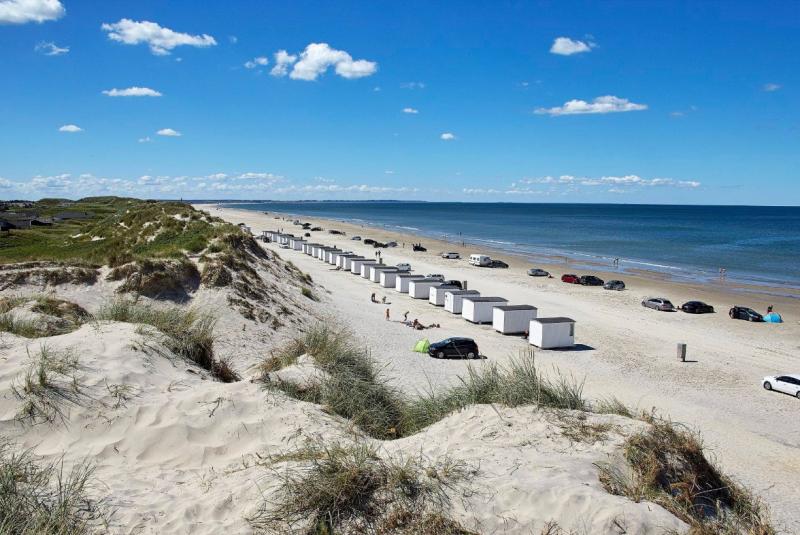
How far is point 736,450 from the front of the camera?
46.6 feet

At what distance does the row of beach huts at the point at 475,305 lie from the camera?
2502cm

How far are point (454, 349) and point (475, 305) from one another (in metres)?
8.24

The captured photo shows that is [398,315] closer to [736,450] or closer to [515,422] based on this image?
[736,450]

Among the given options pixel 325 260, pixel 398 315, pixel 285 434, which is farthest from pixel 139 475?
pixel 325 260

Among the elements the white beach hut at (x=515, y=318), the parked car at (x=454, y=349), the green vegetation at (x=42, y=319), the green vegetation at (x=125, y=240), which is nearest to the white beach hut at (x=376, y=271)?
the green vegetation at (x=125, y=240)

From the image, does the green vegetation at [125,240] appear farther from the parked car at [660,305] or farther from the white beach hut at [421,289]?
the parked car at [660,305]

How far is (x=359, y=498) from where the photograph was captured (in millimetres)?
5477

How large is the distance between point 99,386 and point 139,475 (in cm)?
213

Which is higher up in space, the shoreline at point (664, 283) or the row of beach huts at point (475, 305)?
the row of beach huts at point (475, 305)

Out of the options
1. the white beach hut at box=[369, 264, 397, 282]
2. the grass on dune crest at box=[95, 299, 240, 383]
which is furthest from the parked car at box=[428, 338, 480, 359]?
the white beach hut at box=[369, 264, 397, 282]

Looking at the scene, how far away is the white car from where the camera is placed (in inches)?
758

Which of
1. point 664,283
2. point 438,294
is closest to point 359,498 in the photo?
point 438,294

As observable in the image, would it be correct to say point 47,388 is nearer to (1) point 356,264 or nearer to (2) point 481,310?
(2) point 481,310

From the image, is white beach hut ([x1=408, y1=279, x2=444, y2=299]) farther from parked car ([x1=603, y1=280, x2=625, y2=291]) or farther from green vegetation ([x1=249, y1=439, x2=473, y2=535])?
green vegetation ([x1=249, y1=439, x2=473, y2=535])
